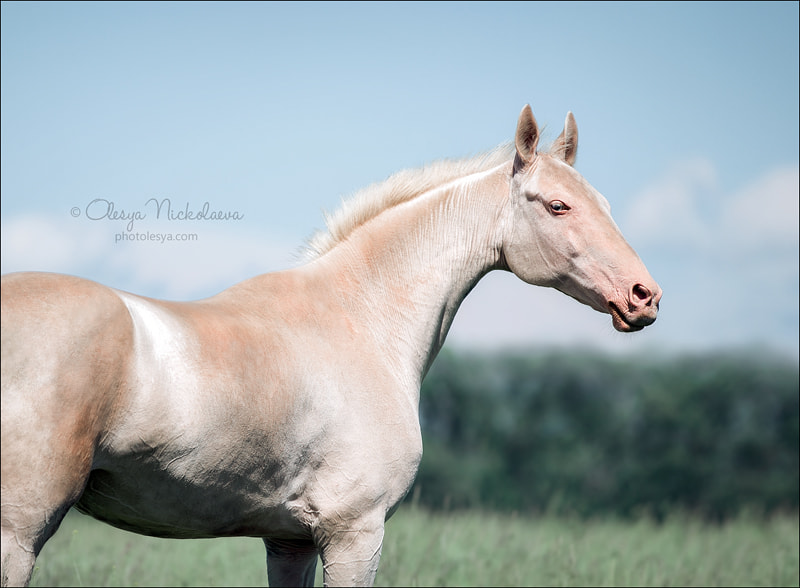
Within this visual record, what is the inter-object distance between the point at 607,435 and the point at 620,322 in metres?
21.0

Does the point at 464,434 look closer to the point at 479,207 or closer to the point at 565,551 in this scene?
the point at 565,551

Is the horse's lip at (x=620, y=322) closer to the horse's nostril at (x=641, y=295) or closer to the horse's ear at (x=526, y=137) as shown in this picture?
the horse's nostril at (x=641, y=295)

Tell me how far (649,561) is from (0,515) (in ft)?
24.6

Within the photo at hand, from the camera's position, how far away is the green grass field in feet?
24.4

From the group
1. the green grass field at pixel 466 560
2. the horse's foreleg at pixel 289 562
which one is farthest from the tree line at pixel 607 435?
the horse's foreleg at pixel 289 562

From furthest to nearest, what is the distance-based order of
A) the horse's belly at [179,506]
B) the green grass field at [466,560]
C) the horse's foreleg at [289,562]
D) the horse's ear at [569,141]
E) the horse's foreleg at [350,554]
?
the green grass field at [466,560] → the horse's ear at [569,141] → the horse's foreleg at [289,562] → the horse's foreleg at [350,554] → the horse's belly at [179,506]

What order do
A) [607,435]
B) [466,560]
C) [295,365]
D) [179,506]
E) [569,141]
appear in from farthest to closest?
[607,435], [466,560], [569,141], [295,365], [179,506]

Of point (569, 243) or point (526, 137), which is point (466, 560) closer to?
point (569, 243)

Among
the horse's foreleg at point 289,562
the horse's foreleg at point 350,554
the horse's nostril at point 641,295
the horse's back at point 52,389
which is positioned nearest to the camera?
the horse's back at point 52,389

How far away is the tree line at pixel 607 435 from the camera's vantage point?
68.9 feet

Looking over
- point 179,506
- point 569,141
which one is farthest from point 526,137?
point 179,506

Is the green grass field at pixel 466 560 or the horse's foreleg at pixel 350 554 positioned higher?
the horse's foreleg at pixel 350 554

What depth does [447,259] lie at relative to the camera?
4.30m

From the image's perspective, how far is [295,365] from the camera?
11.5 feet
